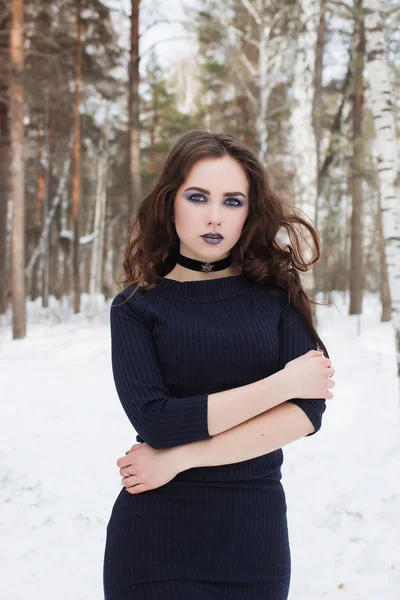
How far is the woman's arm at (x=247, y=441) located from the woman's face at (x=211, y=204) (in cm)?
57

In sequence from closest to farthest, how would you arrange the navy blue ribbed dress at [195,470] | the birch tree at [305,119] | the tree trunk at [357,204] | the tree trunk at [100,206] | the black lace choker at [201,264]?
the navy blue ribbed dress at [195,470]
the black lace choker at [201,264]
the birch tree at [305,119]
the tree trunk at [357,204]
the tree trunk at [100,206]

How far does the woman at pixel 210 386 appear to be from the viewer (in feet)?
5.38

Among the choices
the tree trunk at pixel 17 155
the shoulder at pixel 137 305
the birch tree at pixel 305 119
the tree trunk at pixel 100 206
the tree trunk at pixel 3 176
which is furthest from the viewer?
the tree trunk at pixel 100 206

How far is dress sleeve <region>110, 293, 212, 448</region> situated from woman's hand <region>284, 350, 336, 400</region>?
276 mm

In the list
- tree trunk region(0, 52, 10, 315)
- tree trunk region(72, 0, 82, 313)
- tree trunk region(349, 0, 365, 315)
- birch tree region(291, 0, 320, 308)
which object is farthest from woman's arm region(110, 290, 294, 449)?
tree trunk region(72, 0, 82, 313)

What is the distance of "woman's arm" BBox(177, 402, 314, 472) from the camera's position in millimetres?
1650

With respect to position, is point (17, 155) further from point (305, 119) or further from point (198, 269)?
point (198, 269)

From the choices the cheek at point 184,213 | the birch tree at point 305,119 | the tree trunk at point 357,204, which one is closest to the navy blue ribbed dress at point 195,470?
the cheek at point 184,213

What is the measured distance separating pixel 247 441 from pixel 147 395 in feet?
1.06

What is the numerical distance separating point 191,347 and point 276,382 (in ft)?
0.92

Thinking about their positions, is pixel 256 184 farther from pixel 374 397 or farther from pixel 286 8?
pixel 286 8

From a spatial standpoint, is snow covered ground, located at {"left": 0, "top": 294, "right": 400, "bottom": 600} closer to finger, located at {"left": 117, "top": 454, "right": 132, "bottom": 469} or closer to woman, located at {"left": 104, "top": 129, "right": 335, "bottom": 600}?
woman, located at {"left": 104, "top": 129, "right": 335, "bottom": 600}

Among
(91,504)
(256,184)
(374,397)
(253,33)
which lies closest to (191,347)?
(256,184)

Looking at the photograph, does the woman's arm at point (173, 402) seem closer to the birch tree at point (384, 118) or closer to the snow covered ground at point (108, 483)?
the snow covered ground at point (108, 483)
